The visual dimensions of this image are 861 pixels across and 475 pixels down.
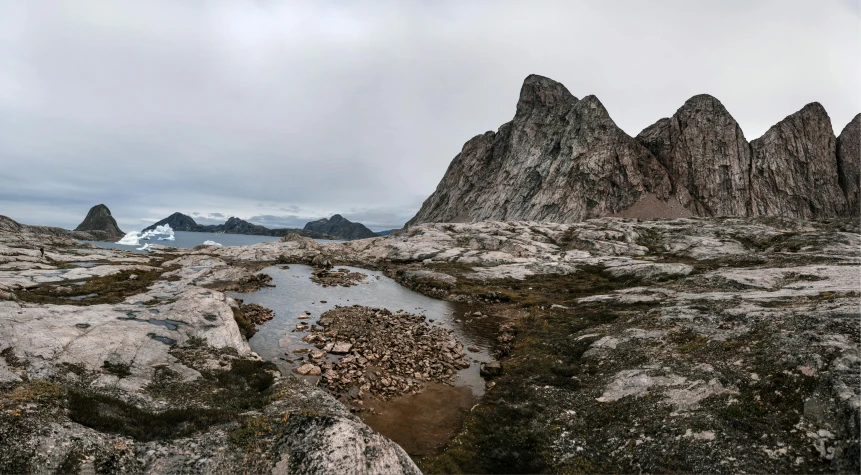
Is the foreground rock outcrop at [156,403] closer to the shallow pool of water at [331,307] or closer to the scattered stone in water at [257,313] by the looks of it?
the shallow pool of water at [331,307]

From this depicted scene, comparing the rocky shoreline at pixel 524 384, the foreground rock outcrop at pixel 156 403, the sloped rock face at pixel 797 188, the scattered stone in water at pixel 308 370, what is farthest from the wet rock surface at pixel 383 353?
the sloped rock face at pixel 797 188

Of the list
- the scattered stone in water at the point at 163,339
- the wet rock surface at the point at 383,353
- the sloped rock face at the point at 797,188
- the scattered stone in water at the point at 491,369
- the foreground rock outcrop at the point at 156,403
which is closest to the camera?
the foreground rock outcrop at the point at 156,403

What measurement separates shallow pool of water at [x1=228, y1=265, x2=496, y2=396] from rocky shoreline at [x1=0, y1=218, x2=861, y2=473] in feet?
7.90

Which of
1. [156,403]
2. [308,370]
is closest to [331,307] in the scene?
[308,370]

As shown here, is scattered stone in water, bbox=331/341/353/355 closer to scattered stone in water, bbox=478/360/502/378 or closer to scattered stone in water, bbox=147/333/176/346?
scattered stone in water, bbox=478/360/502/378

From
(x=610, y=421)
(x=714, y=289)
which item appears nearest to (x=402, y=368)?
(x=610, y=421)

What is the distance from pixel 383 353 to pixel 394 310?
56.0 ft

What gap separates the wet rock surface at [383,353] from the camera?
25734 millimetres

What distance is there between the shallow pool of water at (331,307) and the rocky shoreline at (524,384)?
7.90 feet

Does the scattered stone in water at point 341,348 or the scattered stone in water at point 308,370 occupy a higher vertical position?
the scattered stone in water at point 341,348

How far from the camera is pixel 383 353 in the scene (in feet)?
103

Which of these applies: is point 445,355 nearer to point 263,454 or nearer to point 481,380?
point 481,380

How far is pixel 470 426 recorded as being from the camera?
20234 mm

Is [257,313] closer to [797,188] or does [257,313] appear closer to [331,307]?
[331,307]
